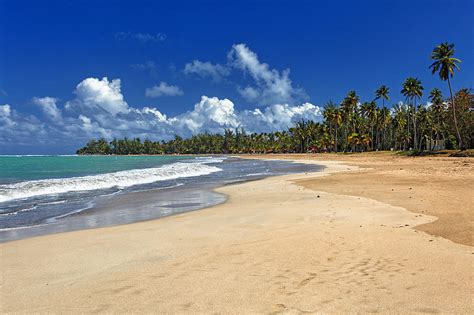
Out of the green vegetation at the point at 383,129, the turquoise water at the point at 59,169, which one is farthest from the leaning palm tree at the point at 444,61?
the turquoise water at the point at 59,169

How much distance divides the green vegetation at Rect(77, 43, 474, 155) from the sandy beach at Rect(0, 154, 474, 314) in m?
51.1

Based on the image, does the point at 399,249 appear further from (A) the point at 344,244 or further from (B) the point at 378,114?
(B) the point at 378,114

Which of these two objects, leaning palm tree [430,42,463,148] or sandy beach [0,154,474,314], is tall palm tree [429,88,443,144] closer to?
leaning palm tree [430,42,463,148]

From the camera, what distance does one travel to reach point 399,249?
262 inches

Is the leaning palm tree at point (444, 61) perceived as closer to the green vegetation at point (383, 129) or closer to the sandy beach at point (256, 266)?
the green vegetation at point (383, 129)

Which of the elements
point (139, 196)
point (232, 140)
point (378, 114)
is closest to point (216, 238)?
point (139, 196)

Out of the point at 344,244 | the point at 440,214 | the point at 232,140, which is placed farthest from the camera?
the point at 232,140

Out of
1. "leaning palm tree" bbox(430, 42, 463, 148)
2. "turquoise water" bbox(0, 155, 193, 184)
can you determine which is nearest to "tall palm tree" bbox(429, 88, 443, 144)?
"leaning palm tree" bbox(430, 42, 463, 148)

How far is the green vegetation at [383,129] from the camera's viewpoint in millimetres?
68875

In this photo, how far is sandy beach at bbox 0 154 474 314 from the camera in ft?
14.9

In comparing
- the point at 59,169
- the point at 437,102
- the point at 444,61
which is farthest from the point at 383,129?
the point at 59,169

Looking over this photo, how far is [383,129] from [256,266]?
11295 centimetres

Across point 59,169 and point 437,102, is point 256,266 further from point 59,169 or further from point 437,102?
point 437,102

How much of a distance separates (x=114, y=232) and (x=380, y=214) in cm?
766
